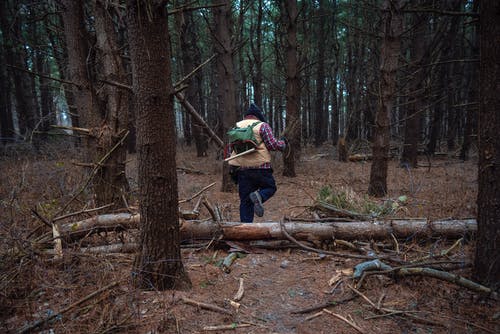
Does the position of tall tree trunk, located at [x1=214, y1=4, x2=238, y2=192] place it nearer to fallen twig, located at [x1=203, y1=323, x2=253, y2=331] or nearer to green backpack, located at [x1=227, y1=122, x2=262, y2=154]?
green backpack, located at [x1=227, y1=122, x2=262, y2=154]

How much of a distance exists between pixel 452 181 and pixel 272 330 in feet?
26.4

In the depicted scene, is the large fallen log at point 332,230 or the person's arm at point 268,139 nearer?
the large fallen log at point 332,230

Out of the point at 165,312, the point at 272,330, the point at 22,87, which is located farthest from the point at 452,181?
the point at 22,87

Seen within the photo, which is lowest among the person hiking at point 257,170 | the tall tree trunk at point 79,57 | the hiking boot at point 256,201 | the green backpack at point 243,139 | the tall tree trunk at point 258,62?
the hiking boot at point 256,201

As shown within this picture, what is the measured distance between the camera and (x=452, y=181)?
8.30m

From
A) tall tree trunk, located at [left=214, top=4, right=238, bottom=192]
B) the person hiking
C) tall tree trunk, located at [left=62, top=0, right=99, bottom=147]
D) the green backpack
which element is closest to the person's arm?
the person hiking

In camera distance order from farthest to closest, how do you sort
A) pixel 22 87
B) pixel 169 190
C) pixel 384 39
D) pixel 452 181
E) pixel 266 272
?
pixel 22 87 < pixel 452 181 < pixel 384 39 < pixel 266 272 < pixel 169 190

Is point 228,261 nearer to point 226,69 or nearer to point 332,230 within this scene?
point 332,230

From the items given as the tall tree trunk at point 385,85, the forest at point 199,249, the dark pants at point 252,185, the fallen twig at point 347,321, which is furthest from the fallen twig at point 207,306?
the tall tree trunk at point 385,85

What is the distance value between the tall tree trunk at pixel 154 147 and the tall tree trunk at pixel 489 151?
117 inches

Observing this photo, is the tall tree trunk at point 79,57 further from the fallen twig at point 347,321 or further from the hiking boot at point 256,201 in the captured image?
the fallen twig at point 347,321

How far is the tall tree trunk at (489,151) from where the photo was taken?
2.78m

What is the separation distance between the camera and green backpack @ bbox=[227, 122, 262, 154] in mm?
4695

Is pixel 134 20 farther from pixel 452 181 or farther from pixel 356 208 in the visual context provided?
pixel 452 181
